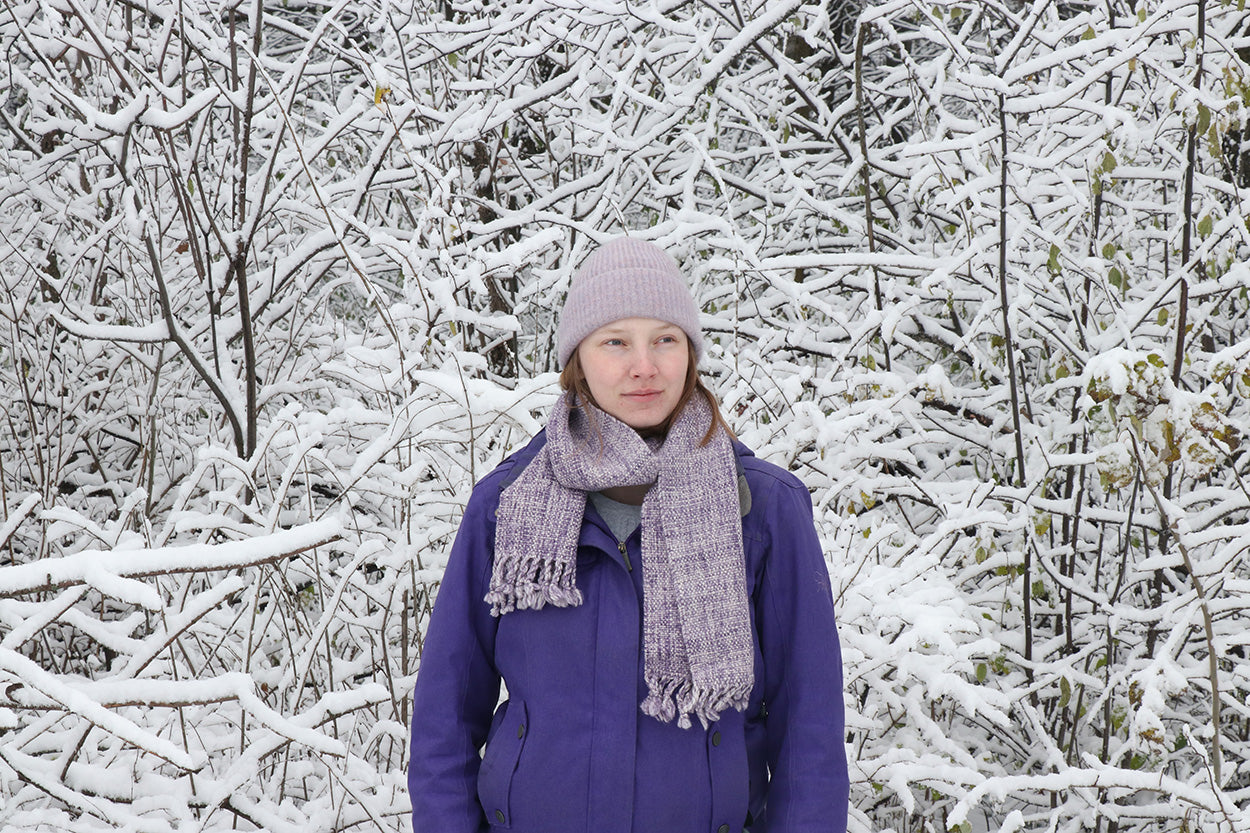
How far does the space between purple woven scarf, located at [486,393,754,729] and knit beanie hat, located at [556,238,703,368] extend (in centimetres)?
16

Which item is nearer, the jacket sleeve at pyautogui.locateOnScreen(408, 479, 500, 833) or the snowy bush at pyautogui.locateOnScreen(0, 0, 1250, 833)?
the jacket sleeve at pyautogui.locateOnScreen(408, 479, 500, 833)

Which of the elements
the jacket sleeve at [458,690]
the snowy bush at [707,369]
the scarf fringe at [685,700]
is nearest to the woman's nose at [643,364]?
the jacket sleeve at [458,690]

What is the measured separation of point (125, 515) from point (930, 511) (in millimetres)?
2989

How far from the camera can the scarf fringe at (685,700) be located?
1.63 metres

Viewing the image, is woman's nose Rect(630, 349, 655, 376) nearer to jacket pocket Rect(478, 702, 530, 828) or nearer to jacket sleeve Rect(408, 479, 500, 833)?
jacket sleeve Rect(408, 479, 500, 833)

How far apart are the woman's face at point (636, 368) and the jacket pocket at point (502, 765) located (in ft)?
1.71

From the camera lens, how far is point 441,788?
5.68ft

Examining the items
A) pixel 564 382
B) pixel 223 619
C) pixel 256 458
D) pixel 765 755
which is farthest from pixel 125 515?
pixel 765 755

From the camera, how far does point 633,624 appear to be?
5.61 ft

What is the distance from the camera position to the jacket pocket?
168 cm

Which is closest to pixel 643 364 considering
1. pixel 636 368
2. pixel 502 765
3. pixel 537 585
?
pixel 636 368

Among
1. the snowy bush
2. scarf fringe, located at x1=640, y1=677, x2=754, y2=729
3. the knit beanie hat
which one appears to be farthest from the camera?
the snowy bush

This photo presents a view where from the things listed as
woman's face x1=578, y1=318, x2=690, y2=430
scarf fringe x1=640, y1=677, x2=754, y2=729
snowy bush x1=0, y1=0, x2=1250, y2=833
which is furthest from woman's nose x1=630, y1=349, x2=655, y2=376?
snowy bush x1=0, y1=0, x2=1250, y2=833

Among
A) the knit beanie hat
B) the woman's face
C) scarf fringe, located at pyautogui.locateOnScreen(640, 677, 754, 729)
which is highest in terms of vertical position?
the knit beanie hat
